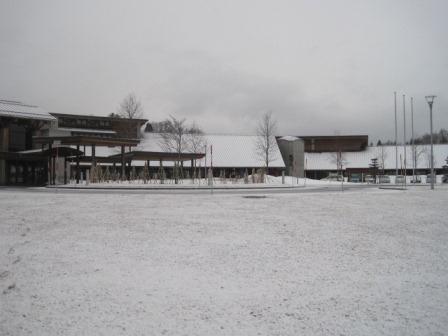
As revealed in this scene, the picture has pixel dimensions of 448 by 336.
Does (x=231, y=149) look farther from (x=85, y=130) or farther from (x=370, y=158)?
(x=370, y=158)

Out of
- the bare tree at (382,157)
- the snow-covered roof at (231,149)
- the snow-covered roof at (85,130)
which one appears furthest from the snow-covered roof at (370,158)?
the snow-covered roof at (85,130)

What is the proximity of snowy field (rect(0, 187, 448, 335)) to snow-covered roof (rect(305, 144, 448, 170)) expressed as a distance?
52.1 m

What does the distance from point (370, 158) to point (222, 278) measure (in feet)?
201

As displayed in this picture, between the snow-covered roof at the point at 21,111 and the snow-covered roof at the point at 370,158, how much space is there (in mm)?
38858

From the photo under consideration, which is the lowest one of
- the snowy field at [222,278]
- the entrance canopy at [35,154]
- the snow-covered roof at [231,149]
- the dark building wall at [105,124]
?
the snowy field at [222,278]

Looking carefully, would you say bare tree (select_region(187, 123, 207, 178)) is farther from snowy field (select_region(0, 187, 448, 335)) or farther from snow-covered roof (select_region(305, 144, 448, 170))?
snowy field (select_region(0, 187, 448, 335))

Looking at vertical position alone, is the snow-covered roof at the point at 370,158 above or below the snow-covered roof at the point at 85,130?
below

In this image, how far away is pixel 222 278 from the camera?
5.05 meters

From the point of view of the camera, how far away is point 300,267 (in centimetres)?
560

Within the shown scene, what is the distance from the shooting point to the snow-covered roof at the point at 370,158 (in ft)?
197

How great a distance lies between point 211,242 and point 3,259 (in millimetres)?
3535

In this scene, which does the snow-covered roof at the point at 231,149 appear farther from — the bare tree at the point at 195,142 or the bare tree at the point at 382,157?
the bare tree at the point at 382,157

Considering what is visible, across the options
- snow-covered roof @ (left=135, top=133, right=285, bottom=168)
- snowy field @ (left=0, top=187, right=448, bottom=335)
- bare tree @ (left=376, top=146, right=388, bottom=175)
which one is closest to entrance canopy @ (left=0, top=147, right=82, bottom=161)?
snow-covered roof @ (left=135, top=133, right=285, bottom=168)

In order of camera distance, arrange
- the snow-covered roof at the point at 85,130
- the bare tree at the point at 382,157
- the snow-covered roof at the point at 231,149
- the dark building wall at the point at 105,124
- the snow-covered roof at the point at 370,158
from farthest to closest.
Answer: the snow-covered roof at the point at 370,158 < the bare tree at the point at 382,157 < the snow-covered roof at the point at 231,149 < the dark building wall at the point at 105,124 < the snow-covered roof at the point at 85,130
